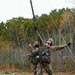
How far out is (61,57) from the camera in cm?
2689

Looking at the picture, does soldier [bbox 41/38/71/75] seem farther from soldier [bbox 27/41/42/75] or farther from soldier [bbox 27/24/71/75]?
soldier [bbox 27/41/42/75]

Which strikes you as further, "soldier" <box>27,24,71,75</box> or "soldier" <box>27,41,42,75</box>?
"soldier" <box>27,41,42,75</box>

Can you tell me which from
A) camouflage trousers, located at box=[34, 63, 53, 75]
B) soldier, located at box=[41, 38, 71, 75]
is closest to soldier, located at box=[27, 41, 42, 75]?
camouflage trousers, located at box=[34, 63, 53, 75]

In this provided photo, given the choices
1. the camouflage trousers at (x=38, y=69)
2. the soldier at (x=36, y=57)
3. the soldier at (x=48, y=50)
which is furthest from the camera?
the camouflage trousers at (x=38, y=69)

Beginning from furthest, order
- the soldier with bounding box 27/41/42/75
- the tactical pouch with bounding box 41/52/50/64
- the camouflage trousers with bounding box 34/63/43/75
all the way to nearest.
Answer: the camouflage trousers with bounding box 34/63/43/75 < the soldier with bounding box 27/41/42/75 < the tactical pouch with bounding box 41/52/50/64

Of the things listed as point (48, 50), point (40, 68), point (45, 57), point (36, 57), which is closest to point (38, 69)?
point (40, 68)

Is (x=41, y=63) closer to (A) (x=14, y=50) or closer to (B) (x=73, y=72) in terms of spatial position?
(B) (x=73, y=72)

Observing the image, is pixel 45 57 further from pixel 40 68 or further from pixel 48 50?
pixel 40 68

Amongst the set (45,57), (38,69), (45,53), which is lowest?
(38,69)

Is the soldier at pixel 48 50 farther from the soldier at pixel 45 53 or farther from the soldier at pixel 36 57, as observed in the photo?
the soldier at pixel 36 57

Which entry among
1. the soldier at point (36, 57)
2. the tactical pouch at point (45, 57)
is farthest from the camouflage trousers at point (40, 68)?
the tactical pouch at point (45, 57)

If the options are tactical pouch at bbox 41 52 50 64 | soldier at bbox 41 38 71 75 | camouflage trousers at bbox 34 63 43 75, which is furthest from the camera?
camouflage trousers at bbox 34 63 43 75

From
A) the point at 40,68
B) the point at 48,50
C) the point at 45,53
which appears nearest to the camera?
the point at 48,50

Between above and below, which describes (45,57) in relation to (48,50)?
below
